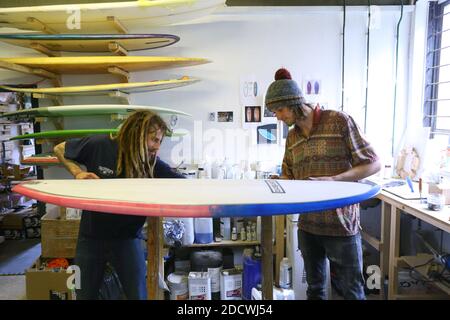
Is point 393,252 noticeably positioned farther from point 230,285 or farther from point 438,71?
point 438,71

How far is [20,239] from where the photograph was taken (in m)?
3.64

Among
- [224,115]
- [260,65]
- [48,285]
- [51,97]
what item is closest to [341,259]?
[224,115]

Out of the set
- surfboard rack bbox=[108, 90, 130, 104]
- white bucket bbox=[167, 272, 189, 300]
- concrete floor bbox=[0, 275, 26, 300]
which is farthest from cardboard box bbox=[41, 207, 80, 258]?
surfboard rack bbox=[108, 90, 130, 104]

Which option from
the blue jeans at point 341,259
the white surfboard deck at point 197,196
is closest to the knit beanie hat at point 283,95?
the white surfboard deck at point 197,196

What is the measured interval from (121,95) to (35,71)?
25.2 inches

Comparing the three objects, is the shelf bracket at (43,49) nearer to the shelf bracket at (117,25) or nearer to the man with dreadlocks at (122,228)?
the shelf bracket at (117,25)

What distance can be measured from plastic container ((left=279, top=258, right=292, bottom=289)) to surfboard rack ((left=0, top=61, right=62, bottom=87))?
222cm

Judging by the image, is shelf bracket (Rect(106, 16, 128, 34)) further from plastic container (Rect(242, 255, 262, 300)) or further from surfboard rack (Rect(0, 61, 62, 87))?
plastic container (Rect(242, 255, 262, 300))

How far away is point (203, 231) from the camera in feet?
8.00

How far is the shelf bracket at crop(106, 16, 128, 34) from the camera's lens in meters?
2.29

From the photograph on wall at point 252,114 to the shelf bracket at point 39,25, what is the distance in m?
1.60
